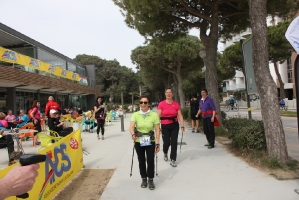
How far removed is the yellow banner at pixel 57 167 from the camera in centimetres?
341

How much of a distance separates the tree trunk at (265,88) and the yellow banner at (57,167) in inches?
147

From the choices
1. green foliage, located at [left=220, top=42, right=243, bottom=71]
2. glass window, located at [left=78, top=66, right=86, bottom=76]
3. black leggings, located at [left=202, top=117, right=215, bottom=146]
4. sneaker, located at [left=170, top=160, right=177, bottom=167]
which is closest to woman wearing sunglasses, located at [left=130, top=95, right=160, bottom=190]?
sneaker, located at [left=170, top=160, right=177, bottom=167]

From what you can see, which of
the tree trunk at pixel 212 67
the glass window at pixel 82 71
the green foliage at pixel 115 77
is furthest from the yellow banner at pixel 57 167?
the green foliage at pixel 115 77

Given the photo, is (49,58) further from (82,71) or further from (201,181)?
(201,181)

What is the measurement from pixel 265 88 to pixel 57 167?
13.2ft

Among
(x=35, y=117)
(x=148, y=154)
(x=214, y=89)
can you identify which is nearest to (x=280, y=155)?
(x=148, y=154)

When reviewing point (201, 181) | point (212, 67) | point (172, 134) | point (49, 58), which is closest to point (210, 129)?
point (172, 134)

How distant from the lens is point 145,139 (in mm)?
4086

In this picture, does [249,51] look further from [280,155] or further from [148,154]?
[148,154]

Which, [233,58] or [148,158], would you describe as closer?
[148,158]

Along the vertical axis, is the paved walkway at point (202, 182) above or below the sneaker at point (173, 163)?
below

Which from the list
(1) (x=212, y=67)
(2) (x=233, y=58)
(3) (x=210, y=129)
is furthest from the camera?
(2) (x=233, y=58)

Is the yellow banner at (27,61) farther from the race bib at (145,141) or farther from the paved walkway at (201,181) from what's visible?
the race bib at (145,141)

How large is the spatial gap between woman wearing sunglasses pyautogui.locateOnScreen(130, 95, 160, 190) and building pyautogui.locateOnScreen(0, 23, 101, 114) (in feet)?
42.1
